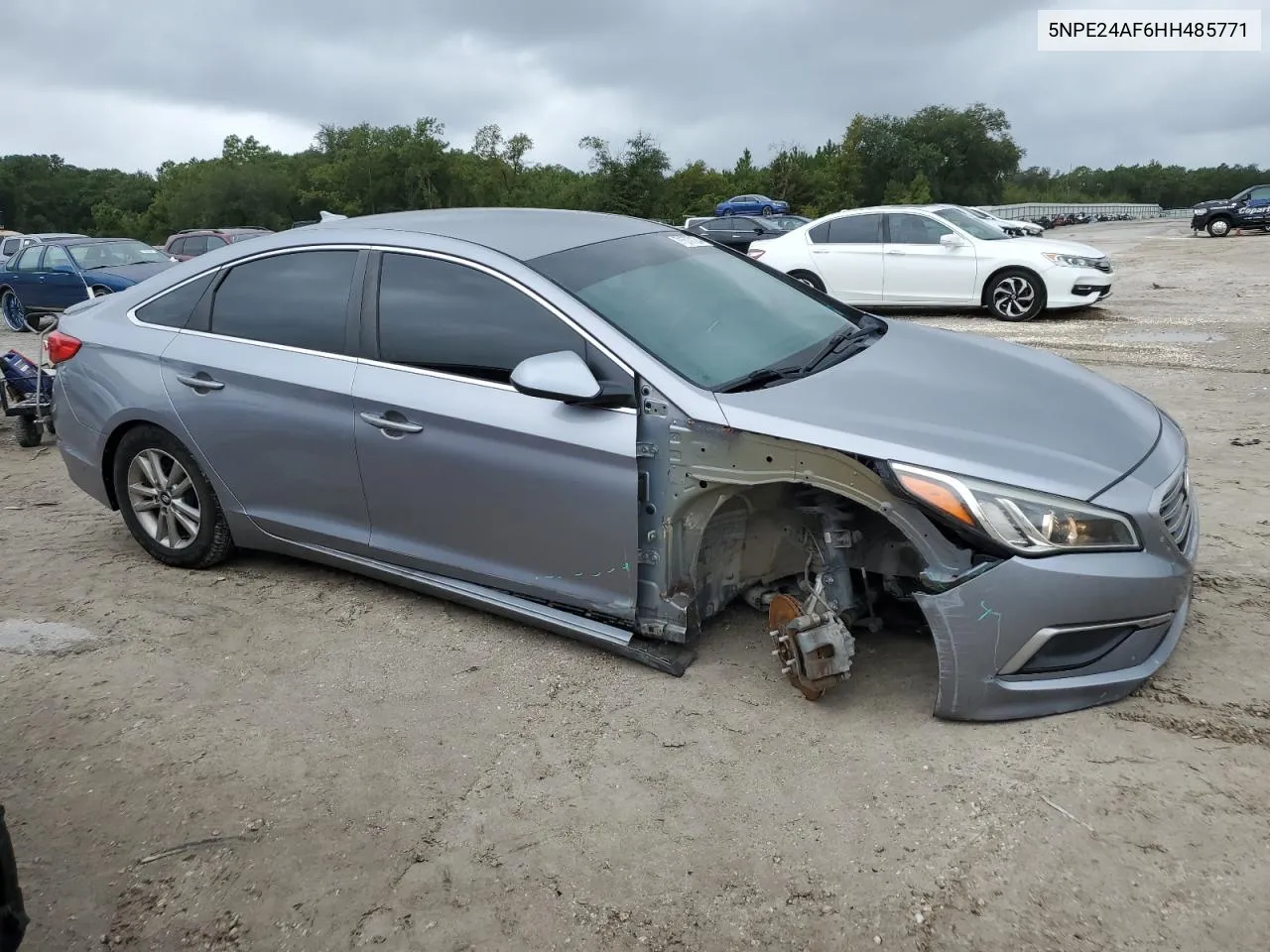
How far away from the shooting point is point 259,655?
4027 millimetres

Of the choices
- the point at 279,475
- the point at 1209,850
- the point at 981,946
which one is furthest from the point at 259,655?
the point at 1209,850

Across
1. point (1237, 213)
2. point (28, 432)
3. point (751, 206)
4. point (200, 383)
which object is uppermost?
point (751, 206)

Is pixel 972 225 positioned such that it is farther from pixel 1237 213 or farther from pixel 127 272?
pixel 1237 213

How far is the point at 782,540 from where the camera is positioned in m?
3.71

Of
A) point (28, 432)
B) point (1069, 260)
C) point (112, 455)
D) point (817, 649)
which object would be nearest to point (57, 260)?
point (28, 432)

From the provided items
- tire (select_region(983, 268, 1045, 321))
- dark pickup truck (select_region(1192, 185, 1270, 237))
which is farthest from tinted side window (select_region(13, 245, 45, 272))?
dark pickup truck (select_region(1192, 185, 1270, 237))

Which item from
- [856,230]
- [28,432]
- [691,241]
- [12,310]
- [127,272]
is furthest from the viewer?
[12,310]

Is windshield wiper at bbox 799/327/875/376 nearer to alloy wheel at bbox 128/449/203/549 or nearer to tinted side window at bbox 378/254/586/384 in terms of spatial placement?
tinted side window at bbox 378/254/586/384

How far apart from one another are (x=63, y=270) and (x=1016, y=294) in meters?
15.0

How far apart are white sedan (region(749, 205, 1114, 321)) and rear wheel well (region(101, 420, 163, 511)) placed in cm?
902

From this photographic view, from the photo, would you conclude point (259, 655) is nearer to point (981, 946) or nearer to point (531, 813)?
point (531, 813)

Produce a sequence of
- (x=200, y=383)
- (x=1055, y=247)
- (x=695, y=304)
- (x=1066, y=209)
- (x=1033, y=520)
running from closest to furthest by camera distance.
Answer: (x=1033, y=520) < (x=695, y=304) < (x=200, y=383) < (x=1055, y=247) < (x=1066, y=209)

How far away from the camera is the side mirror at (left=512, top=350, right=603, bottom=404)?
3.40 m

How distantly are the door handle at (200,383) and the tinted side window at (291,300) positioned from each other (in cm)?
22
